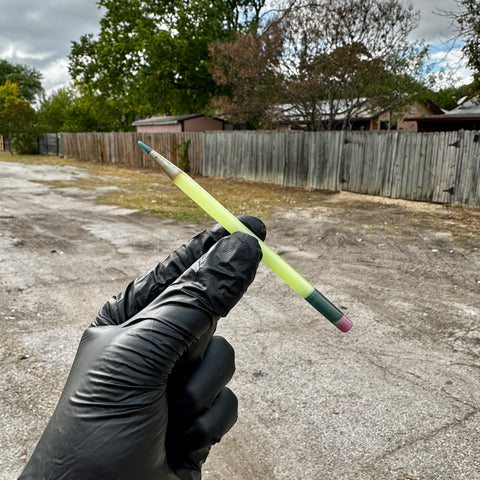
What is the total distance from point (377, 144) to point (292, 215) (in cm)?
415

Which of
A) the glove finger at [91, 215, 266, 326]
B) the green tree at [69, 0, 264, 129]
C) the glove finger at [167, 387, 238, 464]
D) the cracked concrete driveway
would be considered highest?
the green tree at [69, 0, 264, 129]

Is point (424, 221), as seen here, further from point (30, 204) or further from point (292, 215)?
point (30, 204)

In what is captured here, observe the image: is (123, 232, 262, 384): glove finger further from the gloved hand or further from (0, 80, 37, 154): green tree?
(0, 80, 37, 154): green tree

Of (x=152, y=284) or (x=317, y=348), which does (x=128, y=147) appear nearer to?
(x=317, y=348)

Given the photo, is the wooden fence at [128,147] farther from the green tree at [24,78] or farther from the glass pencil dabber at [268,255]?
the green tree at [24,78]

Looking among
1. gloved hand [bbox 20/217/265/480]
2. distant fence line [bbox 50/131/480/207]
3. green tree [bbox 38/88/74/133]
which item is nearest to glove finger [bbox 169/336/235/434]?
gloved hand [bbox 20/217/265/480]

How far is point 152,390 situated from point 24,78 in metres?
68.7

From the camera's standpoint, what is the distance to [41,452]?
119cm

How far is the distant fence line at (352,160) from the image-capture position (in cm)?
1026

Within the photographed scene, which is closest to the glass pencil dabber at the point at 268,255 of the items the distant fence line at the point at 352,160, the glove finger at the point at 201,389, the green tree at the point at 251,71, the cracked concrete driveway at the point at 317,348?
the glove finger at the point at 201,389

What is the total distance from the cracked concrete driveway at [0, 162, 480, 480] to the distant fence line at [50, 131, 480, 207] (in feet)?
10.4

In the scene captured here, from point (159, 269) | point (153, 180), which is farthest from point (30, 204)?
point (159, 269)

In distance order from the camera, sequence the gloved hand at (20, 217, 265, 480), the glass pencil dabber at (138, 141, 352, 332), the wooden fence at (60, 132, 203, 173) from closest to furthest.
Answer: the gloved hand at (20, 217, 265, 480)
the glass pencil dabber at (138, 141, 352, 332)
the wooden fence at (60, 132, 203, 173)

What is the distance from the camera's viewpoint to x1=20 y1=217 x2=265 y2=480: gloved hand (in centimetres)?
115
